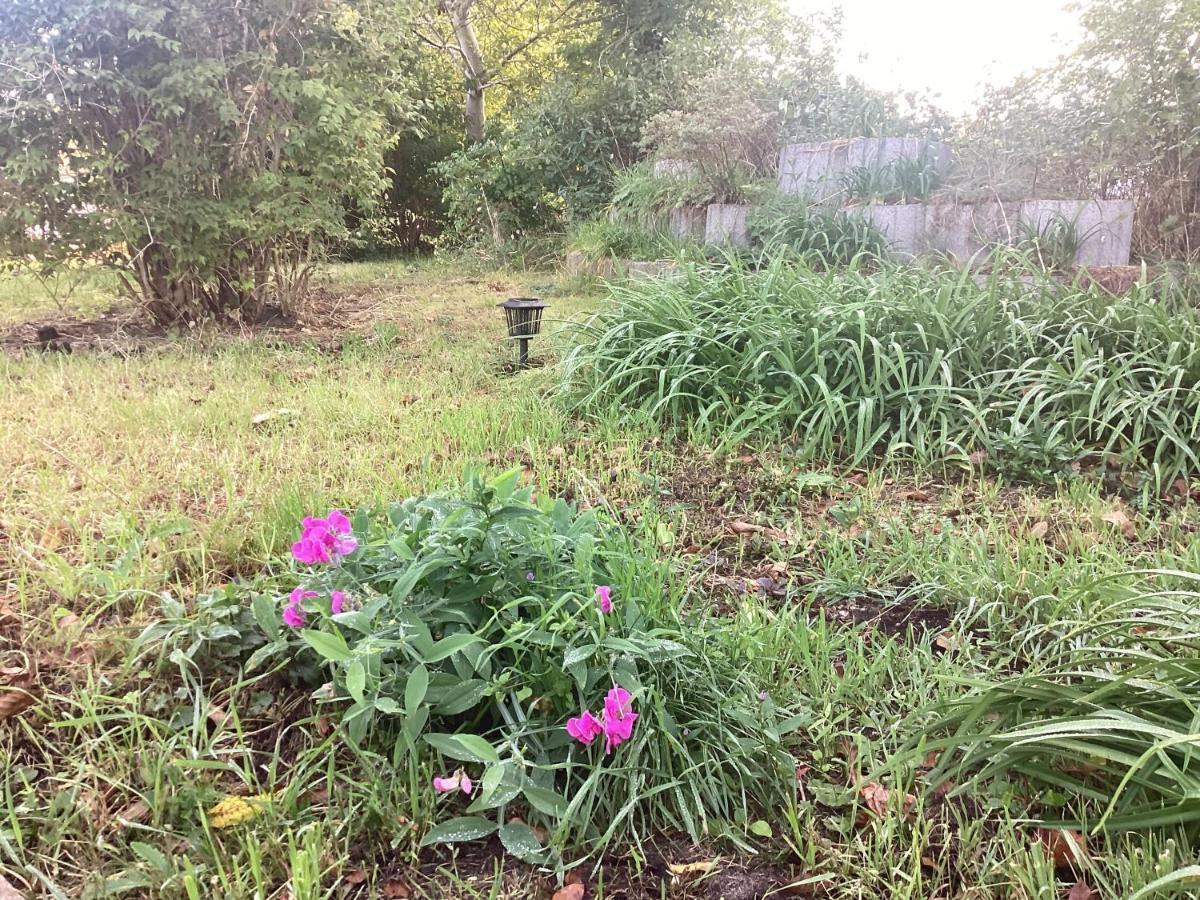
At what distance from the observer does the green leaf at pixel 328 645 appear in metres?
1.12

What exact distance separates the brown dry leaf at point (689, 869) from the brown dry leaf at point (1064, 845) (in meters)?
0.47

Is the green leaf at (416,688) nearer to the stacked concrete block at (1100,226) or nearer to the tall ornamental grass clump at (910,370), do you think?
the tall ornamental grass clump at (910,370)

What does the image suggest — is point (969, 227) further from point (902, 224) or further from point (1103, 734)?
point (1103, 734)

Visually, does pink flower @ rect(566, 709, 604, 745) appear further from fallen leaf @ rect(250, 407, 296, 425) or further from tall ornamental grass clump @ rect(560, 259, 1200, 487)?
fallen leaf @ rect(250, 407, 296, 425)

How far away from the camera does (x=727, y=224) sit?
5.60 m

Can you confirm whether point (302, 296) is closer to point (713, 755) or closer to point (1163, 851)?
point (713, 755)

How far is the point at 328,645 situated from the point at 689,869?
630 millimetres

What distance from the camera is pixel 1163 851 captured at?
1.03m

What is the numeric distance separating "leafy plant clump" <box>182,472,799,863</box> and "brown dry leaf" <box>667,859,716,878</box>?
0.15ft

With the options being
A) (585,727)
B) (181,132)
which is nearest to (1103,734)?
(585,727)

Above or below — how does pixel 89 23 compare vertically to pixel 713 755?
above

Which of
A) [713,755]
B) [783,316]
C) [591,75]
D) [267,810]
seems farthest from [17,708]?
[591,75]

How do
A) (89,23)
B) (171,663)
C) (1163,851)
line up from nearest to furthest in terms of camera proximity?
(1163,851), (171,663), (89,23)

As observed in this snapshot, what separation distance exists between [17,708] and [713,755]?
3.87 feet
